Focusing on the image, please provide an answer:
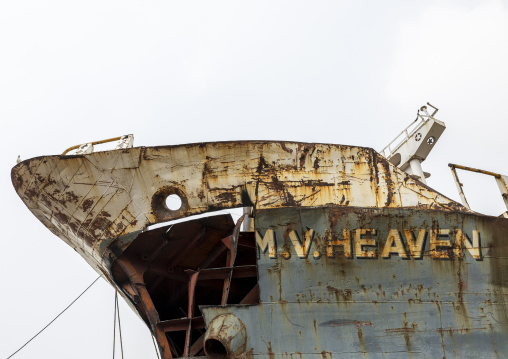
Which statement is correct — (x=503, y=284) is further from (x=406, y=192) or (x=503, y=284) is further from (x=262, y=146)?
(x=262, y=146)

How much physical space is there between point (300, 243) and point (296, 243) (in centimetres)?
6

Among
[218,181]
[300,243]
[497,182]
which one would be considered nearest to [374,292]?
[300,243]

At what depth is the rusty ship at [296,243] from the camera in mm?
7566

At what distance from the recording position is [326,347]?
7.47 metres

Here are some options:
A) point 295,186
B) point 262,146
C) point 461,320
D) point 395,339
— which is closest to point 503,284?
point 461,320

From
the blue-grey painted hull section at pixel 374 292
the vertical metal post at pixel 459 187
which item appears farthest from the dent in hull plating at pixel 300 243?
the vertical metal post at pixel 459 187

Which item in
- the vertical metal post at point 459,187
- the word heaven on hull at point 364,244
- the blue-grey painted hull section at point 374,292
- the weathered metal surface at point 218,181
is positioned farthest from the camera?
the vertical metal post at point 459,187

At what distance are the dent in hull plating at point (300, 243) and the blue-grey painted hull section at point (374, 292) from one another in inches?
0.6

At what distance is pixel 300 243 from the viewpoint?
7.79 metres

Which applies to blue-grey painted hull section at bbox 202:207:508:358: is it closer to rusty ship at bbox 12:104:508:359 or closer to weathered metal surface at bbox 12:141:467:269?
rusty ship at bbox 12:104:508:359

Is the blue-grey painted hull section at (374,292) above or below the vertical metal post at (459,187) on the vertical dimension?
below

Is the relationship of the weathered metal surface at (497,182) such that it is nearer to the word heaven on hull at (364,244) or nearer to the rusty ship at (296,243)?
the rusty ship at (296,243)

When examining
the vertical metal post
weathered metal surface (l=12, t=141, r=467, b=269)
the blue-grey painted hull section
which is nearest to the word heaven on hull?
the blue-grey painted hull section

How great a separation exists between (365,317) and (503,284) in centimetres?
222
